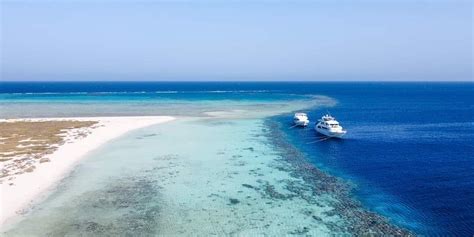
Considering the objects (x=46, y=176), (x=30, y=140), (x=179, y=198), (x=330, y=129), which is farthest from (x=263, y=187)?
(x=30, y=140)

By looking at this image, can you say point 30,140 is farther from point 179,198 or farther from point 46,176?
Result: point 179,198

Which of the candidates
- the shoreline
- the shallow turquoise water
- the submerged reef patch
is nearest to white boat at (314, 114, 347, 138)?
the submerged reef patch

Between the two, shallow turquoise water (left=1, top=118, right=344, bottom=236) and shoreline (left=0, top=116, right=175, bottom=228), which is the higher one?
shoreline (left=0, top=116, right=175, bottom=228)

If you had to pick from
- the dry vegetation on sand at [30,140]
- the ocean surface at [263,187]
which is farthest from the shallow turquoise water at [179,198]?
the dry vegetation on sand at [30,140]

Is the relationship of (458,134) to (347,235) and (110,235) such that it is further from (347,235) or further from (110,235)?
(110,235)

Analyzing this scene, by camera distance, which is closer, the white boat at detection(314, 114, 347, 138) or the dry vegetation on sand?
the dry vegetation on sand

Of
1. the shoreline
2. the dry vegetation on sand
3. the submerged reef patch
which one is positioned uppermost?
the dry vegetation on sand

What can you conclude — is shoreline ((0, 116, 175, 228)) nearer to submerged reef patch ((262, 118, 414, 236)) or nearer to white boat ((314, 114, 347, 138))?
submerged reef patch ((262, 118, 414, 236))

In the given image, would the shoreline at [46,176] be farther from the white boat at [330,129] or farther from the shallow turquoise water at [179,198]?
the white boat at [330,129]
